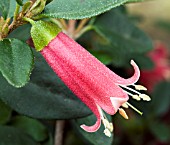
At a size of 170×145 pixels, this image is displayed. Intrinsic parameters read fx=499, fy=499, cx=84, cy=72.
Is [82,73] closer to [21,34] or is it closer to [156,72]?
[21,34]

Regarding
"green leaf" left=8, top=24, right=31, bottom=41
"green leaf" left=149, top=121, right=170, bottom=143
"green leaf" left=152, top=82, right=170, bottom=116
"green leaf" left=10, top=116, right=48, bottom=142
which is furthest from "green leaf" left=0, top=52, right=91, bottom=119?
"green leaf" left=152, top=82, right=170, bottom=116

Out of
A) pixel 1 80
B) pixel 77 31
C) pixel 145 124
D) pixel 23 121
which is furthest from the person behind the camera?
pixel 145 124

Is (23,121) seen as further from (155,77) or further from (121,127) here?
(155,77)

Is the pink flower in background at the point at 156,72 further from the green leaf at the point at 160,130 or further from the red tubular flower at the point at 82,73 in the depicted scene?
the red tubular flower at the point at 82,73

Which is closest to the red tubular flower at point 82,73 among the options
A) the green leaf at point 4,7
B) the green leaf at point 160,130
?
the green leaf at point 4,7

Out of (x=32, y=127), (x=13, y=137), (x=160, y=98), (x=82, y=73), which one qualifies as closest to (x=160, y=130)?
(x=160, y=98)

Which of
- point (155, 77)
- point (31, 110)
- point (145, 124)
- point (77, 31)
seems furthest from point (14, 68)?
point (155, 77)
